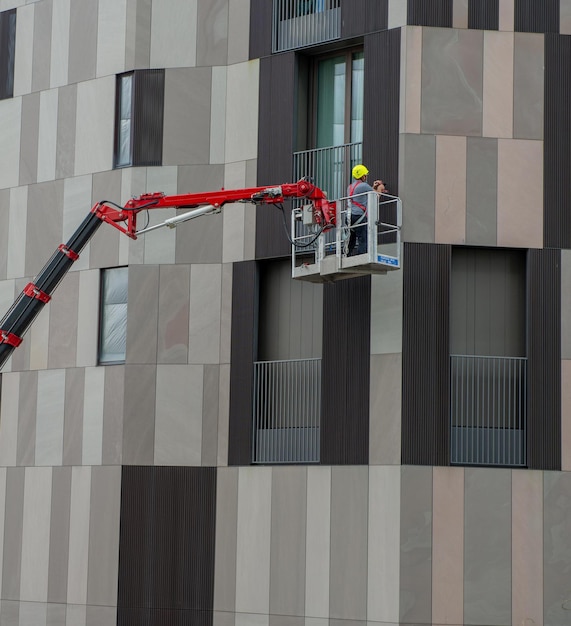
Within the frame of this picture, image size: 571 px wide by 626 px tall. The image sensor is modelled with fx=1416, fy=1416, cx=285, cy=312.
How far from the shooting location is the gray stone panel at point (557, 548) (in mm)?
30625

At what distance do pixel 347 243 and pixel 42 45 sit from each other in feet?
39.9

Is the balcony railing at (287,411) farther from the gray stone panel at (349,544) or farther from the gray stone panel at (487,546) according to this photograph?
the gray stone panel at (487,546)

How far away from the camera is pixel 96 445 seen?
35281mm

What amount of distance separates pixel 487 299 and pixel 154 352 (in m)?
8.35

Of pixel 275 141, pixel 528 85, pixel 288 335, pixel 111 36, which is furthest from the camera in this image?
pixel 111 36

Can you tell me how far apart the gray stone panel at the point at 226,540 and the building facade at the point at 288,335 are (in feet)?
0.20

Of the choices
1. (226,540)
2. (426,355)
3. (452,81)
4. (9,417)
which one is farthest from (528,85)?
(9,417)

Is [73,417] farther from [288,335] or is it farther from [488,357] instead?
[488,357]

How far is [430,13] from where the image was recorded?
32.5 metres

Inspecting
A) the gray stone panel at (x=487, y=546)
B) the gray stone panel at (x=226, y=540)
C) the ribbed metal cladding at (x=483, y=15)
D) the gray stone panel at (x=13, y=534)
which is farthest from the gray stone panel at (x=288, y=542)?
the ribbed metal cladding at (x=483, y=15)

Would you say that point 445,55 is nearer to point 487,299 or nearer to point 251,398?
point 487,299

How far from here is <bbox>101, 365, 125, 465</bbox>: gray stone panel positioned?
34875mm

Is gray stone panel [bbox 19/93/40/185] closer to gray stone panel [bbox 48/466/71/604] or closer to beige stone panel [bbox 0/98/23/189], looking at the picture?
beige stone panel [bbox 0/98/23/189]

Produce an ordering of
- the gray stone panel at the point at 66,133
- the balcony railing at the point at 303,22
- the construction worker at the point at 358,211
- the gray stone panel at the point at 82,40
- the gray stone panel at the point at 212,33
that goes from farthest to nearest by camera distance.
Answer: the gray stone panel at the point at 66,133
the gray stone panel at the point at 82,40
the gray stone panel at the point at 212,33
the balcony railing at the point at 303,22
the construction worker at the point at 358,211
